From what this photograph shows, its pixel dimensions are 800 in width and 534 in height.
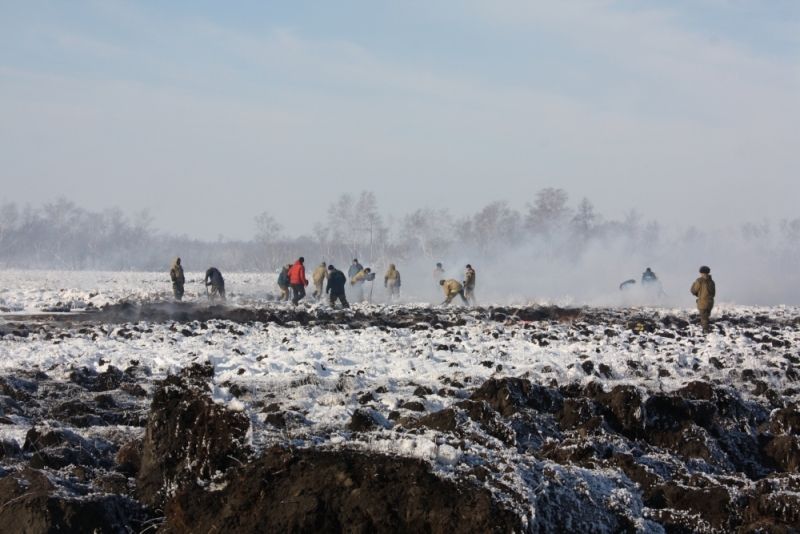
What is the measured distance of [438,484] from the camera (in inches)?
167

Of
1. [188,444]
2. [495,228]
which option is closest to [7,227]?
[495,228]

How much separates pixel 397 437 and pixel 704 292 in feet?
46.9

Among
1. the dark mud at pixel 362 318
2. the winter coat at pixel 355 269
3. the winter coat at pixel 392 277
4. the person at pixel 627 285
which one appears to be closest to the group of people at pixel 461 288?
the dark mud at pixel 362 318

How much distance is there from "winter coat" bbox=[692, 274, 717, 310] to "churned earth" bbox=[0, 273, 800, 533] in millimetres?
3424

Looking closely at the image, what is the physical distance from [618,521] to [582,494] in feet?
0.88

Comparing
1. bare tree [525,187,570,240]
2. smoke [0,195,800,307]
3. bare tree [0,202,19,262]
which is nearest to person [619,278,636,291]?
smoke [0,195,800,307]

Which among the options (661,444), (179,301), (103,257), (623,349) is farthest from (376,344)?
(103,257)

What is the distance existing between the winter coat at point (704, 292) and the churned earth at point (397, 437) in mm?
3424

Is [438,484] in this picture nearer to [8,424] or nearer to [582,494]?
[582,494]

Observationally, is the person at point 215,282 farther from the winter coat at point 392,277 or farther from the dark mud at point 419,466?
the dark mud at point 419,466

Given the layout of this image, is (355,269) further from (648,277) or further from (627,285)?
(648,277)

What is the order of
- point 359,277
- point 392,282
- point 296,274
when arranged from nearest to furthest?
point 296,274, point 359,277, point 392,282

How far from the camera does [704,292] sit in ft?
58.6

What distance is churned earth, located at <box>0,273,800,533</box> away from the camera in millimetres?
4250
